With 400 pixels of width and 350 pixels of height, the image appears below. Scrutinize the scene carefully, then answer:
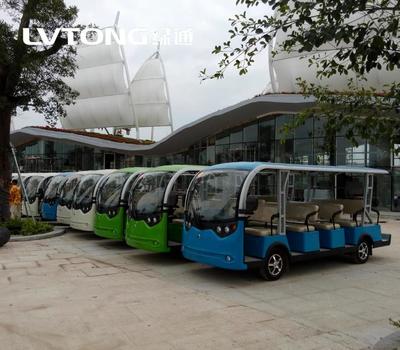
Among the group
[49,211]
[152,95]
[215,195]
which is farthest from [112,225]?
[152,95]

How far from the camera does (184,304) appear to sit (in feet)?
22.2

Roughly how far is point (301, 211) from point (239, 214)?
2.27m

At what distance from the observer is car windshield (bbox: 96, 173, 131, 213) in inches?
463

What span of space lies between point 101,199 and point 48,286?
459 cm

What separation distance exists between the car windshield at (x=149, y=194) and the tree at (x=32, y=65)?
17.8ft

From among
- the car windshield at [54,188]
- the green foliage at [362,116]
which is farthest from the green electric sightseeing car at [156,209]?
the car windshield at [54,188]

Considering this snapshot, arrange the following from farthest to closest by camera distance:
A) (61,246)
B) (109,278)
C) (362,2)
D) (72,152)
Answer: (72,152) → (61,246) → (109,278) → (362,2)

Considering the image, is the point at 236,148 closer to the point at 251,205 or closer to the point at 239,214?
the point at 251,205

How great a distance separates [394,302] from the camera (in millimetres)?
7145

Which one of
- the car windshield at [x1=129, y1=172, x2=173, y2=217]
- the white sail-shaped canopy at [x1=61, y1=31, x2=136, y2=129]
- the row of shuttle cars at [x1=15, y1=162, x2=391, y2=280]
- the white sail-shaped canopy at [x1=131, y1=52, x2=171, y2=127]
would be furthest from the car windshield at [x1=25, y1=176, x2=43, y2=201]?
the white sail-shaped canopy at [x1=131, y1=52, x2=171, y2=127]

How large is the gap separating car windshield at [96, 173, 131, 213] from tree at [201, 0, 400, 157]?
8192mm

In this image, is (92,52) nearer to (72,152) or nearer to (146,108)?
(146,108)

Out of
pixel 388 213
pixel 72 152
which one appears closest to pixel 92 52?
pixel 72 152

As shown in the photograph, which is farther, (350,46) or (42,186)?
(42,186)
